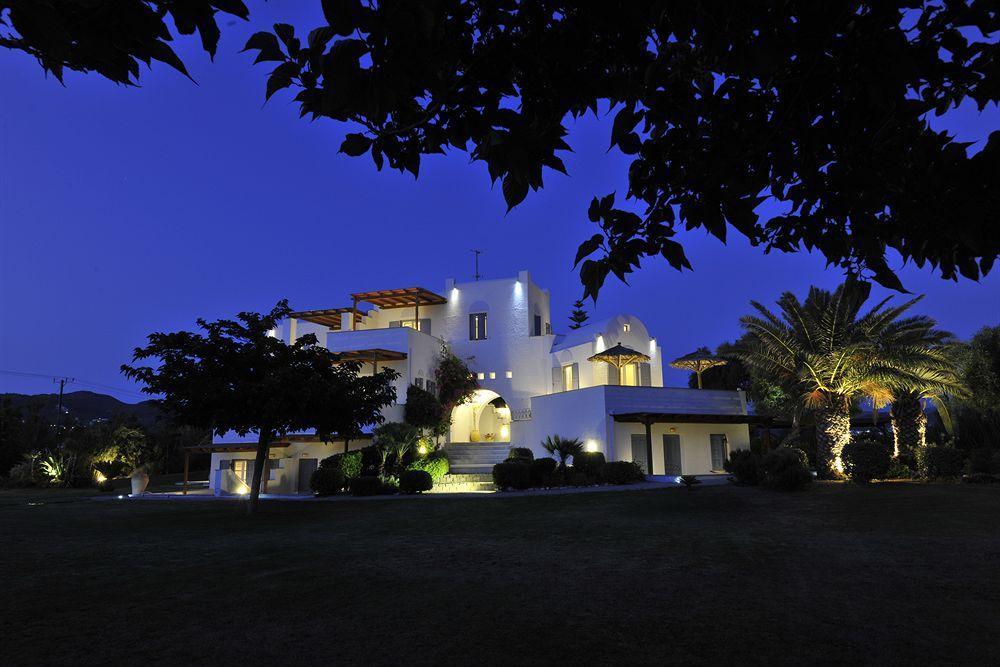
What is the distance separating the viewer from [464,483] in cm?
2614

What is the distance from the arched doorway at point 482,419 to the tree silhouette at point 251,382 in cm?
1454

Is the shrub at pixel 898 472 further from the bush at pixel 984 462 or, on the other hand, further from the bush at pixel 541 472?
the bush at pixel 541 472

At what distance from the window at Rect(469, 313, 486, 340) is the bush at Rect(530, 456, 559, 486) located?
11665 millimetres

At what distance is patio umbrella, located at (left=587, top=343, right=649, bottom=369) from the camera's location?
2758 cm

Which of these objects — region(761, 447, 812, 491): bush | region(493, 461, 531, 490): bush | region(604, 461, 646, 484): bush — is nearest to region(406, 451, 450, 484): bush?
region(493, 461, 531, 490): bush

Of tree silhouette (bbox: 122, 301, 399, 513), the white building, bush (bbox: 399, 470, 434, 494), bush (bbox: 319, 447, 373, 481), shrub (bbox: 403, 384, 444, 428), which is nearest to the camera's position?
tree silhouette (bbox: 122, 301, 399, 513)

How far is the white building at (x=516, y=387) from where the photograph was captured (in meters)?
26.2

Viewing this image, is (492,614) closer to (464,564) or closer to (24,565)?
(464,564)

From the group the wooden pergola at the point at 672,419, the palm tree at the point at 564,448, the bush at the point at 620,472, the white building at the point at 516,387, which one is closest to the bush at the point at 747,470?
the bush at the point at 620,472

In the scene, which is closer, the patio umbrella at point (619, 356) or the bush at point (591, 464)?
the bush at point (591, 464)

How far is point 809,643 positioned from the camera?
5.22m

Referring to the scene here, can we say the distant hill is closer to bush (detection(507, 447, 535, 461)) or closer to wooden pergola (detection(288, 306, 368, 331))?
wooden pergola (detection(288, 306, 368, 331))

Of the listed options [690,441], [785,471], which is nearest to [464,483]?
[690,441]

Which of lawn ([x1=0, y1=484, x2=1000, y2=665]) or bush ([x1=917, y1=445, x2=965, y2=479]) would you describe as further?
bush ([x1=917, y1=445, x2=965, y2=479])
